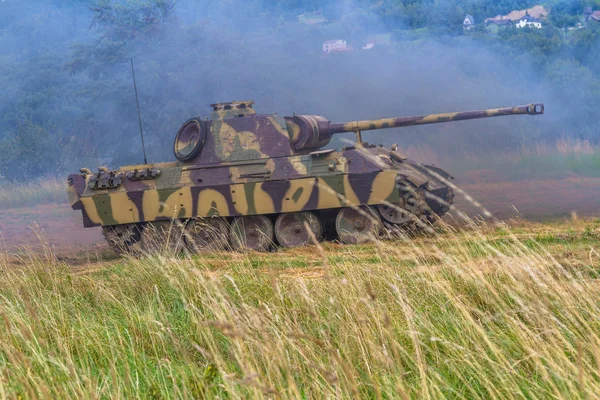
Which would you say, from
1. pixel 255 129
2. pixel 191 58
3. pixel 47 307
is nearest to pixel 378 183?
pixel 255 129

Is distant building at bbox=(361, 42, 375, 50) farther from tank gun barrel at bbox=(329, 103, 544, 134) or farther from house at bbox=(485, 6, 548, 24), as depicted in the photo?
tank gun barrel at bbox=(329, 103, 544, 134)

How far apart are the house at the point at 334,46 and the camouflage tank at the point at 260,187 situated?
18.2m

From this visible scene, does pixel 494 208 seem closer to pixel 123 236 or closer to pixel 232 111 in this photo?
pixel 232 111

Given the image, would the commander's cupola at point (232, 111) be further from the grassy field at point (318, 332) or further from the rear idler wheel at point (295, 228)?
the grassy field at point (318, 332)

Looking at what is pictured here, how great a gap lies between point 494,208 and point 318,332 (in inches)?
568

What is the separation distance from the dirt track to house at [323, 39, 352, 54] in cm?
1095

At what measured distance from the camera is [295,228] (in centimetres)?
1590

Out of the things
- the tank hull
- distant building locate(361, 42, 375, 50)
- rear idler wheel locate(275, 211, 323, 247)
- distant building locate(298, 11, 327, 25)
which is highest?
distant building locate(298, 11, 327, 25)

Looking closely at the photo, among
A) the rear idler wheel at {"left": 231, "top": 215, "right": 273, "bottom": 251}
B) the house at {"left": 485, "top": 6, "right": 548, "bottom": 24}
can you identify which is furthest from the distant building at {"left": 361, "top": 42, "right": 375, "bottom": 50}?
the rear idler wheel at {"left": 231, "top": 215, "right": 273, "bottom": 251}

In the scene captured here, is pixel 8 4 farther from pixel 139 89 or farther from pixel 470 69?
pixel 470 69

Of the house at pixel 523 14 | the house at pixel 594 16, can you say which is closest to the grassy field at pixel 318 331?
the house at pixel 594 16

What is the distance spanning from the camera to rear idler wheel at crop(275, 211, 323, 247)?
1574 centimetres

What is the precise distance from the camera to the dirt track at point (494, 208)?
19.5 m

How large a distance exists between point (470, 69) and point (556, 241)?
64.5 ft
